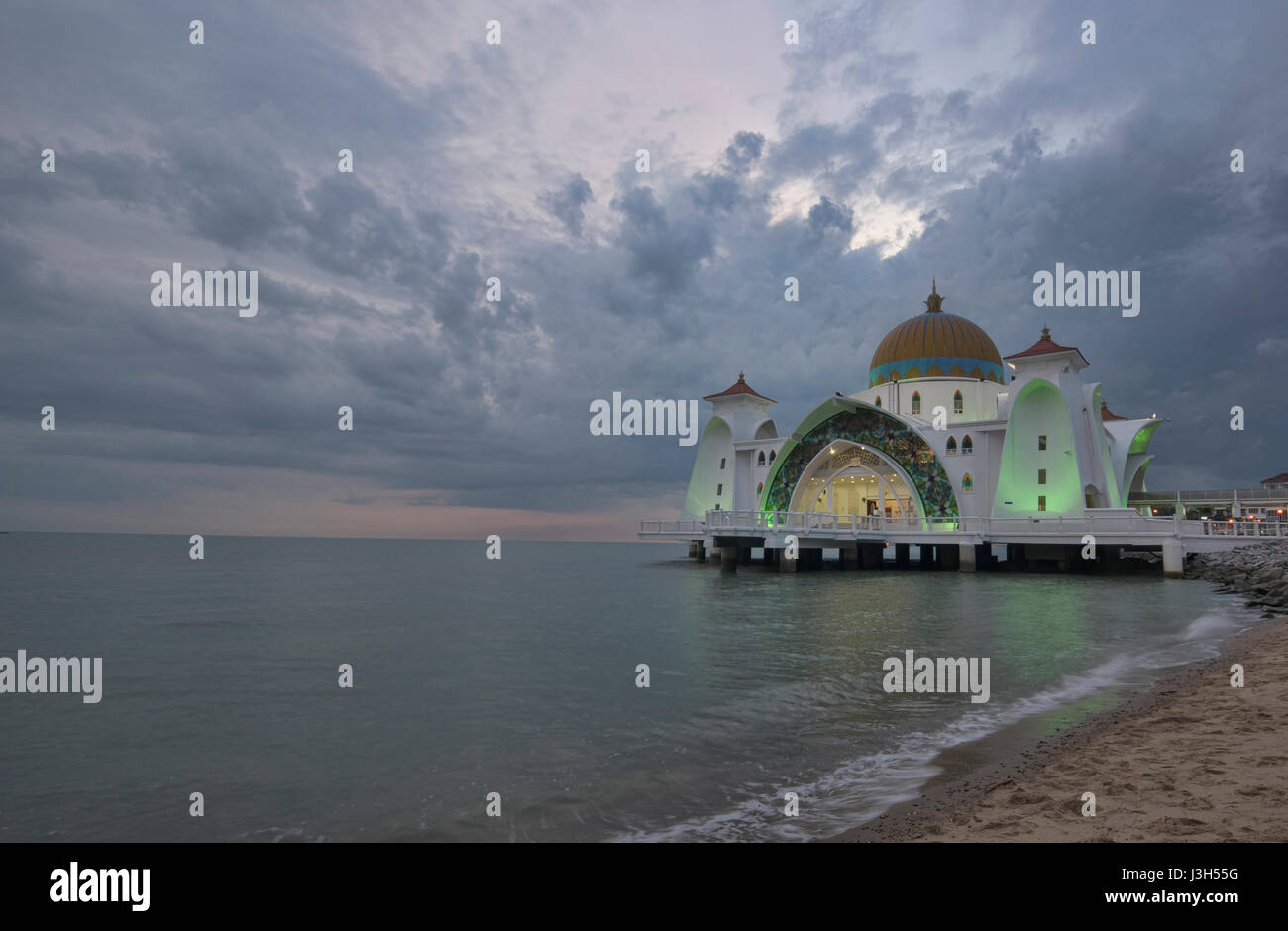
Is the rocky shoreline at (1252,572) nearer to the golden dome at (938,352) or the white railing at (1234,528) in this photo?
the white railing at (1234,528)

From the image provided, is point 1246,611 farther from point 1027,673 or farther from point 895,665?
point 895,665

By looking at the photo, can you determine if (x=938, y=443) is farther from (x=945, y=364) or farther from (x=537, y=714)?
(x=537, y=714)

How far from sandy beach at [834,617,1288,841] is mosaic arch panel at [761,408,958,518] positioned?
2927 cm

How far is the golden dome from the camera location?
4038 centimetres

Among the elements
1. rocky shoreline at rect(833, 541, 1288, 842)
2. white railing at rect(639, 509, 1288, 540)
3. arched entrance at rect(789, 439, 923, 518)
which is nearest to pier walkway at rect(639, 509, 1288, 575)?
white railing at rect(639, 509, 1288, 540)

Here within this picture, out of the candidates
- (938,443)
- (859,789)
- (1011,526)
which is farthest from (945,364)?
(859,789)

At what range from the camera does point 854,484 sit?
1802 inches

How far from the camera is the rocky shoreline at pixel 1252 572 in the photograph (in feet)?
61.7

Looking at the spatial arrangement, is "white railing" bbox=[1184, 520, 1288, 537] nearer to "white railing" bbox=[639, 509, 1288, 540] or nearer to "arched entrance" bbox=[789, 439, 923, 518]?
"white railing" bbox=[639, 509, 1288, 540]

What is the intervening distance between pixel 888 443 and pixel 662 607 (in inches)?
812

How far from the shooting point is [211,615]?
67.5 feet

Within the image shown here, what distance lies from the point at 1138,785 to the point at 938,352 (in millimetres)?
39282
